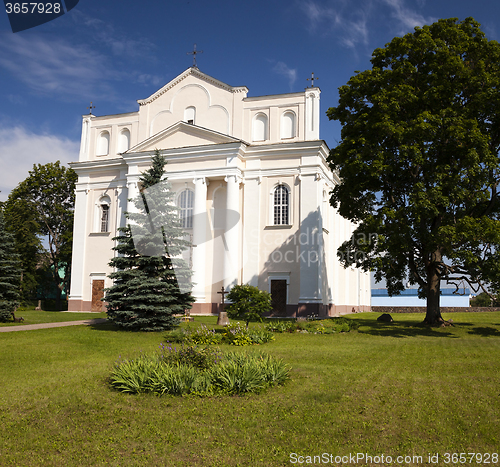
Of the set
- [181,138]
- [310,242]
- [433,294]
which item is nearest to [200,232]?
[181,138]

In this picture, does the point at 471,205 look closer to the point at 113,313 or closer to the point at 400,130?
the point at 400,130

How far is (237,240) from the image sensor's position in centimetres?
3209

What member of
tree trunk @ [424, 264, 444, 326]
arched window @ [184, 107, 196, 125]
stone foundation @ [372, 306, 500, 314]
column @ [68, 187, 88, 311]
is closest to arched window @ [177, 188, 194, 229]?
arched window @ [184, 107, 196, 125]

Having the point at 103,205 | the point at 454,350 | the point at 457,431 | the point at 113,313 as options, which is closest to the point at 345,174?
the point at 454,350

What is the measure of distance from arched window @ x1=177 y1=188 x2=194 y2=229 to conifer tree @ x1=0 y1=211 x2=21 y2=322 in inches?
556

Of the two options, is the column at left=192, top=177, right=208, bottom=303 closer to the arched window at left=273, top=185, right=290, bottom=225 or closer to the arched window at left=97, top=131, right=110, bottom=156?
the arched window at left=273, top=185, right=290, bottom=225

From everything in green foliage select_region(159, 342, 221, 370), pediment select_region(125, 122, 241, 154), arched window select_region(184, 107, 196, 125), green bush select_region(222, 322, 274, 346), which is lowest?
green bush select_region(222, 322, 274, 346)

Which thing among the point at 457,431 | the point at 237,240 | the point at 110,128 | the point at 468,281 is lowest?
the point at 457,431

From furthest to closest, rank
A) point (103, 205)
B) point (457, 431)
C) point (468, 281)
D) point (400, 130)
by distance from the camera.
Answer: point (103, 205)
point (468, 281)
point (400, 130)
point (457, 431)

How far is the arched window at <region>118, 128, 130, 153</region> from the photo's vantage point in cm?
3734

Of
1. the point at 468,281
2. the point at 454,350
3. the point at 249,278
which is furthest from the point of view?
the point at 249,278

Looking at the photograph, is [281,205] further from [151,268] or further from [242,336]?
[242,336]

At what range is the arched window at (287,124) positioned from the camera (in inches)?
1304

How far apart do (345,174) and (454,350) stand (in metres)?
10.8
